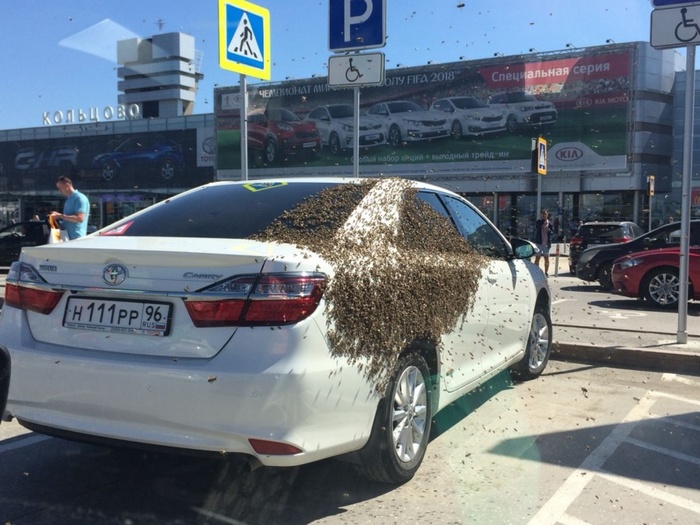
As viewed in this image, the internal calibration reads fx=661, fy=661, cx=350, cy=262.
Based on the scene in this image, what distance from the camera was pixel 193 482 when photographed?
3.62 metres

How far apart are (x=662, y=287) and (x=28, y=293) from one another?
10399mm

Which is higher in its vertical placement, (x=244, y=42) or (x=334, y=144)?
(x=334, y=144)

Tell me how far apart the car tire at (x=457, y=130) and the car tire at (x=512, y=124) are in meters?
2.98

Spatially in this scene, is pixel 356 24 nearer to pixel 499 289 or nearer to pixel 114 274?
pixel 499 289

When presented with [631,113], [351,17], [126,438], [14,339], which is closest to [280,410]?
[126,438]

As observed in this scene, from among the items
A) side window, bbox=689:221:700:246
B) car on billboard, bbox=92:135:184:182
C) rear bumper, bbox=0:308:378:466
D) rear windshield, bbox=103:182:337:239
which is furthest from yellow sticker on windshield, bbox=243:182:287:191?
car on billboard, bbox=92:135:184:182

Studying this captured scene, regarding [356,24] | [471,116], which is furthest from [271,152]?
[356,24]

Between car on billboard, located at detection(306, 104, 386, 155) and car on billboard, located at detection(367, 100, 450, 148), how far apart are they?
0.66m

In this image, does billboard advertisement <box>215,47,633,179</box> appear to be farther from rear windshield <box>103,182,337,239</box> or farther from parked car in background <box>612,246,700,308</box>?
rear windshield <box>103,182,337,239</box>

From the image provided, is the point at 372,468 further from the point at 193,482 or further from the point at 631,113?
the point at 631,113

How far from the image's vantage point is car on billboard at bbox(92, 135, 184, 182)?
190 ft

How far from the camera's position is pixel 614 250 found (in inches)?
537

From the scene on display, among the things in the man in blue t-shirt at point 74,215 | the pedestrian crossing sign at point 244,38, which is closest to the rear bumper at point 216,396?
the pedestrian crossing sign at point 244,38

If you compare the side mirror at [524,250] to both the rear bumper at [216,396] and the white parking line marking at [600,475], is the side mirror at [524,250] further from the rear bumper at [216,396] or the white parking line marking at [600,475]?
the rear bumper at [216,396]
